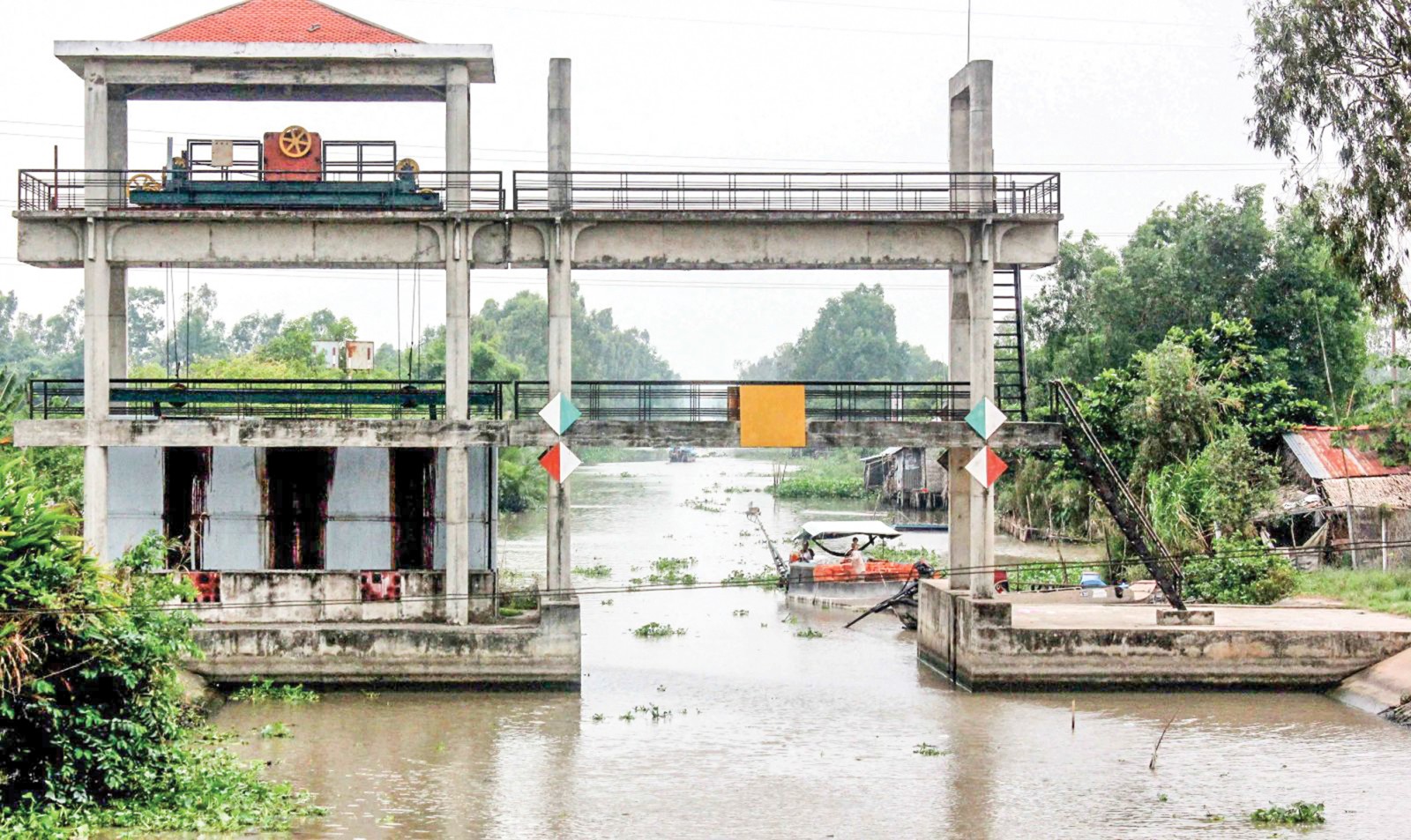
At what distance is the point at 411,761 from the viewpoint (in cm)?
2573

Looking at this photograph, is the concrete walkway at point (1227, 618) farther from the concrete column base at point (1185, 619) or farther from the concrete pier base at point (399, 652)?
the concrete pier base at point (399, 652)

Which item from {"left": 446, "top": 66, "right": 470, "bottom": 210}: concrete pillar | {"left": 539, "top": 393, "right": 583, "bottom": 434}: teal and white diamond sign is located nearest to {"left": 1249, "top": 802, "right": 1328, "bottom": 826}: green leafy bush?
{"left": 539, "top": 393, "right": 583, "bottom": 434}: teal and white diamond sign

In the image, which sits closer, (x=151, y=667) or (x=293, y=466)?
(x=151, y=667)

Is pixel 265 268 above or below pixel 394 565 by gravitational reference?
above

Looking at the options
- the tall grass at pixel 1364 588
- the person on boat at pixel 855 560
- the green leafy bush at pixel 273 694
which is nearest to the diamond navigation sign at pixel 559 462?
the green leafy bush at pixel 273 694

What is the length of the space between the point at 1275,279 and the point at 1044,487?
11386 millimetres

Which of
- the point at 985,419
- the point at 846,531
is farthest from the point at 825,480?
the point at 985,419

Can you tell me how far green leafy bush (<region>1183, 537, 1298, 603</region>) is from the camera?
36.9m

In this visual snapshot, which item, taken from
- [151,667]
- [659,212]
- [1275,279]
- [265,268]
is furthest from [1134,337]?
[151,667]

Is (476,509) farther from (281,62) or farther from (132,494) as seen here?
(281,62)

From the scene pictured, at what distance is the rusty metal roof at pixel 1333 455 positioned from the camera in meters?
40.7

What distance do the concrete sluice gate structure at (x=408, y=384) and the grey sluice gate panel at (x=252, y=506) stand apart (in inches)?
1.6

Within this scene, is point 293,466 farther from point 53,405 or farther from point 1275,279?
point 1275,279

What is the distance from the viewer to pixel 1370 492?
4034 cm
